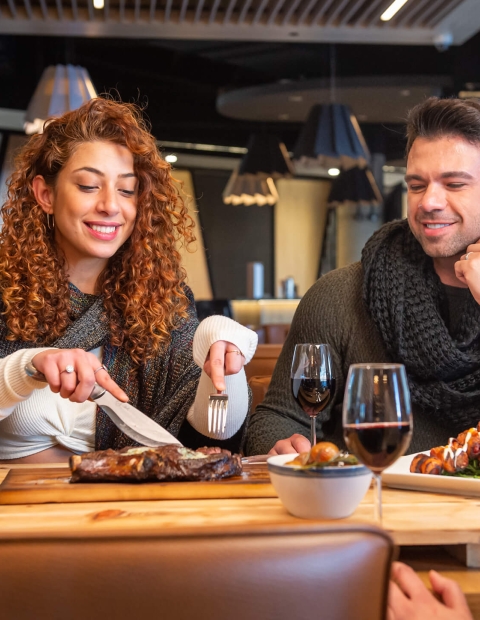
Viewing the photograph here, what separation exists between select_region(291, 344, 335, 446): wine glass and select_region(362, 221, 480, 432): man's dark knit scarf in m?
0.55

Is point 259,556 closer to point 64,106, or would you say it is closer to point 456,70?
point 64,106

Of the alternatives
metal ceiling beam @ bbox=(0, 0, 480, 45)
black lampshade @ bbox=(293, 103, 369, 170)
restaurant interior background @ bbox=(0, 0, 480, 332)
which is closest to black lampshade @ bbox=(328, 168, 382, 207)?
restaurant interior background @ bbox=(0, 0, 480, 332)

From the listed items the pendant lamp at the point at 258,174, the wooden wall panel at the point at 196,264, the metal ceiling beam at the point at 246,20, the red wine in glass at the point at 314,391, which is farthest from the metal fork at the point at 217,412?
the wooden wall panel at the point at 196,264

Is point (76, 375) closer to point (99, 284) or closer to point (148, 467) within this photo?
point (148, 467)

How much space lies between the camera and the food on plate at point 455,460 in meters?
1.32

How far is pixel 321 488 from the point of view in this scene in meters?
0.99

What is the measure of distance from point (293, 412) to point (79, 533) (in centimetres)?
141

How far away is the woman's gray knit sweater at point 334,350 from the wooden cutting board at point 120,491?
24.8 inches

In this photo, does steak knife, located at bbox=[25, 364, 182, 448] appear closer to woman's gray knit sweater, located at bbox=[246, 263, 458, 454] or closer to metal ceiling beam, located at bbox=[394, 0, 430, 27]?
woman's gray knit sweater, located at bbox=[246, 263, 458, 454]

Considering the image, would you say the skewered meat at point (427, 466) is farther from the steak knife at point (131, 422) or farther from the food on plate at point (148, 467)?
the steak knife at point (131, 422)

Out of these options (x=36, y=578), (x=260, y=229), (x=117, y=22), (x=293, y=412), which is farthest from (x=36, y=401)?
(x=260, y=229)

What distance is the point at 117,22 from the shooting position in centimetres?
522

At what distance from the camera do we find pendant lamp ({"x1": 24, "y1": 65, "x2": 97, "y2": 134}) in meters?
5.42

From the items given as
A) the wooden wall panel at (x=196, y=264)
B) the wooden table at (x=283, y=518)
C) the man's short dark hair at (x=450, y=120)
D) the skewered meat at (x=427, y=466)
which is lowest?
the wooden table at (x=283, y=518)
